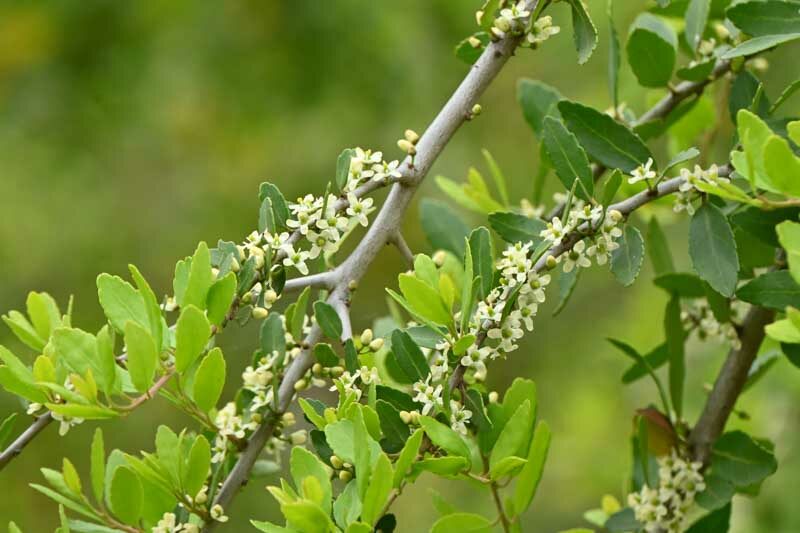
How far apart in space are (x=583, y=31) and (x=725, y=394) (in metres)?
0.37

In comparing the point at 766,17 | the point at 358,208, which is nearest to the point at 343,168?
the point at 358,208

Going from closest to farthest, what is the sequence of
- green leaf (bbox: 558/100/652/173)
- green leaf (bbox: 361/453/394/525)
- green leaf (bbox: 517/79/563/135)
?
green leaf (bbox: 361/453/394/525), green leaf (bbox: 558/100/652/173), green leaf (bbox: 517/79/563/135)

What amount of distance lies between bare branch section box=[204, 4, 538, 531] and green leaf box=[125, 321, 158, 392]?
120 mm

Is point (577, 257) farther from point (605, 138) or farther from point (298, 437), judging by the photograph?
point (298, 437)

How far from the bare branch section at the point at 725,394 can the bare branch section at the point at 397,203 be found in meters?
0.33

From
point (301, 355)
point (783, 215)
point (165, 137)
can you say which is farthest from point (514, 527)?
point (165, 137)

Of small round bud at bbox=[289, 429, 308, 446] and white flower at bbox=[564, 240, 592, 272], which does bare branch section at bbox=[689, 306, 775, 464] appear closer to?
white flower at bbox=[564, 240, 592, 272]

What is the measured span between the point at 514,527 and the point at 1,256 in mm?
2363

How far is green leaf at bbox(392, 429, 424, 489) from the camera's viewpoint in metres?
0.65

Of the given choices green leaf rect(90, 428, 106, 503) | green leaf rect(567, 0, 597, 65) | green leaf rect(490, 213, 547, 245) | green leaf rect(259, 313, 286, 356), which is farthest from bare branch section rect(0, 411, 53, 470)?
green leaf rect(567, 0, 597, 65)

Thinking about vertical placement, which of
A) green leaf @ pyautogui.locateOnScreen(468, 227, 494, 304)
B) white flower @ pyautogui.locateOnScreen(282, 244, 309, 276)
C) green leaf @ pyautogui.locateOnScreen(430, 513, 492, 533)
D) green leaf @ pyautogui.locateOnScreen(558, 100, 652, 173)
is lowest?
green leaf @ pyautogui.locateOnScreen(430, 513, 492, 533)

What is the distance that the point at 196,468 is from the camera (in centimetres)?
73

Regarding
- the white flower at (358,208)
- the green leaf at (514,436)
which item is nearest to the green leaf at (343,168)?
the white flower at (358,208)

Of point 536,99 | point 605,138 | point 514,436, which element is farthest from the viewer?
point 536,99
